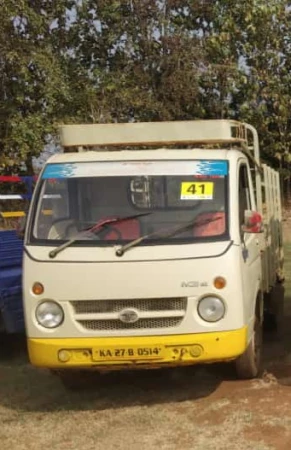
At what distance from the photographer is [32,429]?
546cm

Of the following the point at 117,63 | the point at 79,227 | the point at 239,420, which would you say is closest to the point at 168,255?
the point at 79,227

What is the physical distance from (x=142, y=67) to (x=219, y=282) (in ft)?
52.4

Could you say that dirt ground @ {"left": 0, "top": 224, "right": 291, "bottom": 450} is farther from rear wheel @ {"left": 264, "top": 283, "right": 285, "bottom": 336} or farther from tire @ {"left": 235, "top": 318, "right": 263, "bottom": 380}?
rear wheel @ {"left": 264, "top": 283, "right": 285, "bottom": 336}

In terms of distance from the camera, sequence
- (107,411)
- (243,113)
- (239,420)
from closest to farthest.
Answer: (239,420) < (107,411) < (243,113)

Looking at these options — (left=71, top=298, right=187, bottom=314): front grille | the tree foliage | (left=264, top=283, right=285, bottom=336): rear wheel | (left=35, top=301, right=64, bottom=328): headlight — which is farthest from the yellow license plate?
the tree foliage

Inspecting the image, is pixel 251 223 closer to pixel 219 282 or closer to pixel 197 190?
pixel 197 190

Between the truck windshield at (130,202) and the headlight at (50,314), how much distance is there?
50 centimetres

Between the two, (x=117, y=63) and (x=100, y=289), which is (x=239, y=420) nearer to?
(x=100, y=289)

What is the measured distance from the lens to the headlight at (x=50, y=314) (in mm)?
5512

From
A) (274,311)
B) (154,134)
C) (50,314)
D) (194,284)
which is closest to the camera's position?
(194,284)

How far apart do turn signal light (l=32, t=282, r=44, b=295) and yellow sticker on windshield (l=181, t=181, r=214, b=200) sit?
1.33 meters

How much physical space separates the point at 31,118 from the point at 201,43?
5588 mm

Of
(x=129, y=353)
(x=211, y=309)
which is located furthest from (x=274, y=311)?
(x=129, y=353)

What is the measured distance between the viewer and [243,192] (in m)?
6.27
